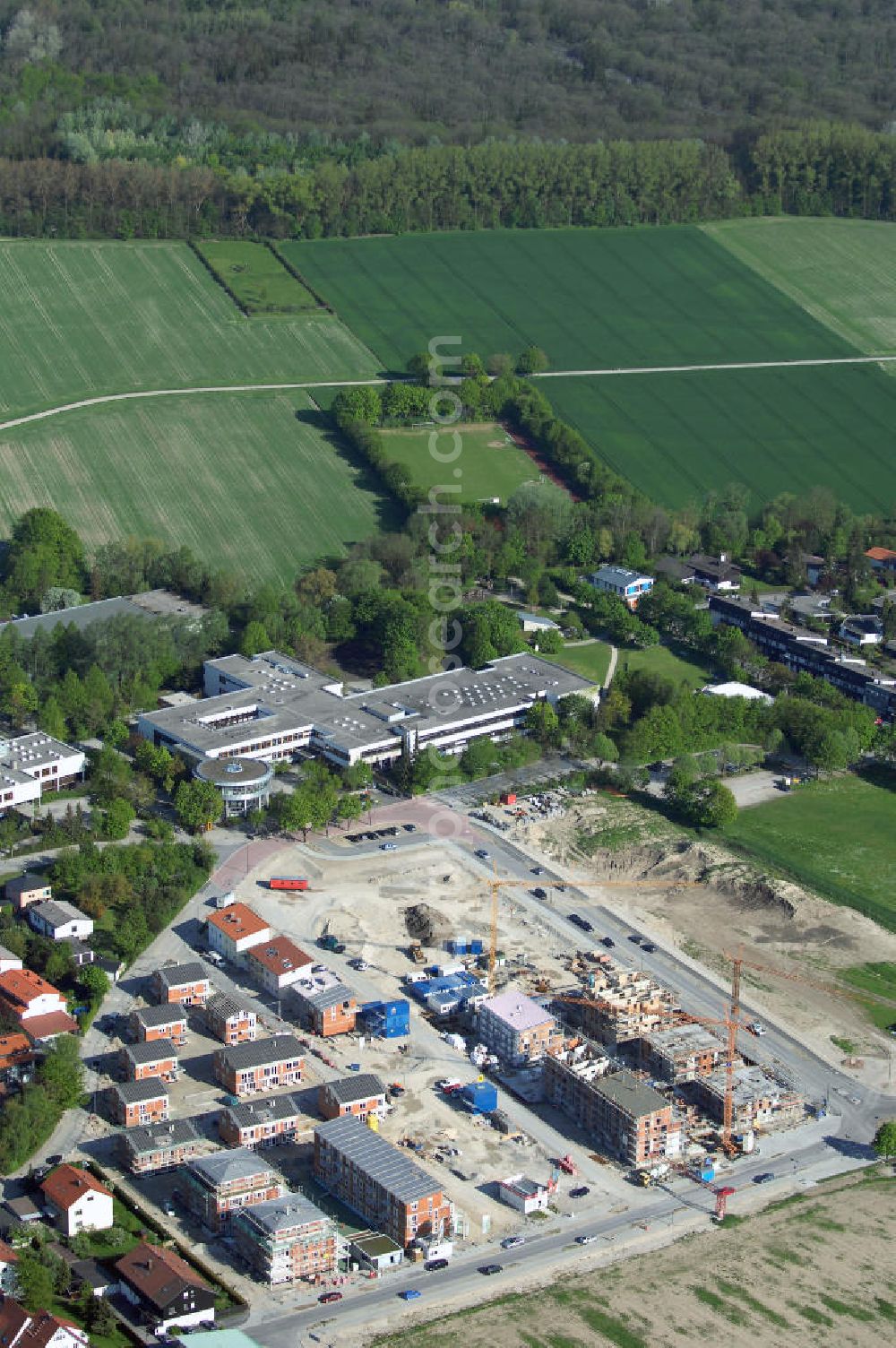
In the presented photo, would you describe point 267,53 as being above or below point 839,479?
above

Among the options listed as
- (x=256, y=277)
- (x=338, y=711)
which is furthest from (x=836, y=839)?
(x=256, y=277)

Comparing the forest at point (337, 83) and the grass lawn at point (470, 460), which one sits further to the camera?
the forest at point (337, 83)

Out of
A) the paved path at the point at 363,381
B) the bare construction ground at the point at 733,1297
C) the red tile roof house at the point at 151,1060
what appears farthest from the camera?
the paved path at the point at 363,381

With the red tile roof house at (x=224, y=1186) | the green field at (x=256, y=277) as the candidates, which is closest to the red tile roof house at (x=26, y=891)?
the red tile roof house at (x=224, y=1186)

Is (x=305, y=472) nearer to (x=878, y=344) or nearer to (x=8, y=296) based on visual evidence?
(x=8, y=296)

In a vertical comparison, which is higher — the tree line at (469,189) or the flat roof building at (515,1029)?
the tree line at (469,189)

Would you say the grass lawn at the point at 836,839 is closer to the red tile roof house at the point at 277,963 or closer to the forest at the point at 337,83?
the red tile roof house at the point at 277,963

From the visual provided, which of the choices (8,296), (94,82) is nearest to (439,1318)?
(8,296)

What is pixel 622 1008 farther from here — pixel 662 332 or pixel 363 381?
→ pixel 662 332
